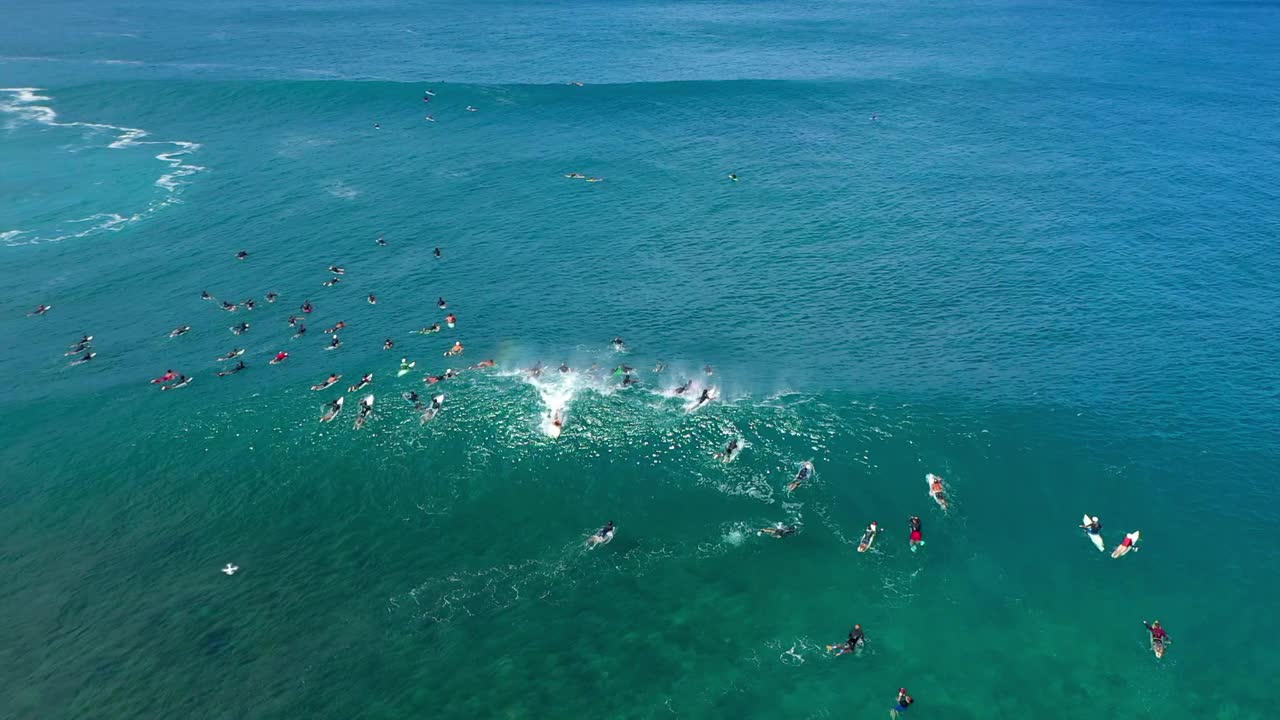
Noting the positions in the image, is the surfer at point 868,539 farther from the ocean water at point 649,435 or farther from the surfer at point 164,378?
the surfer at point 164,378

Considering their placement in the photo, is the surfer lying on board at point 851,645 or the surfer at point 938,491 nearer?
the surfer lying on board at point 851,645

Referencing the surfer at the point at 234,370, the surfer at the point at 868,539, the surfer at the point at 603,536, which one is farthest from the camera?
the surfer at the point at 234,370

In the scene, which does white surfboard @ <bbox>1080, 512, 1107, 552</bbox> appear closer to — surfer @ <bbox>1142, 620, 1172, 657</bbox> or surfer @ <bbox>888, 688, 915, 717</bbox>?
surfer @ <bbox>1142, 620, 1172, 657</bbox>

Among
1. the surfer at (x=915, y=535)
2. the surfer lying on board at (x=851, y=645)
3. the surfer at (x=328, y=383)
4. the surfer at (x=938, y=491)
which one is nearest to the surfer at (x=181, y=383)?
the surfer at (x=328, y=383)

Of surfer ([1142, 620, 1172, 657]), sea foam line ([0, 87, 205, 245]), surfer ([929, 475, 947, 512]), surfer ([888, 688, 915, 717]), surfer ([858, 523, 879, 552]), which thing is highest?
sea foam line ([0, 87, 205, 245])

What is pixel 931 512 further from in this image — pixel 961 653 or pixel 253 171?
pixel 253 171

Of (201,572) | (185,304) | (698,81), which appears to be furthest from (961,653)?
(698,81)

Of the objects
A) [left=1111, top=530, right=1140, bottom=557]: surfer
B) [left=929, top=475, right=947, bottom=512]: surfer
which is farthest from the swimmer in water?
[left=1111, top=530, right=1140, bottom=557]: surfer
